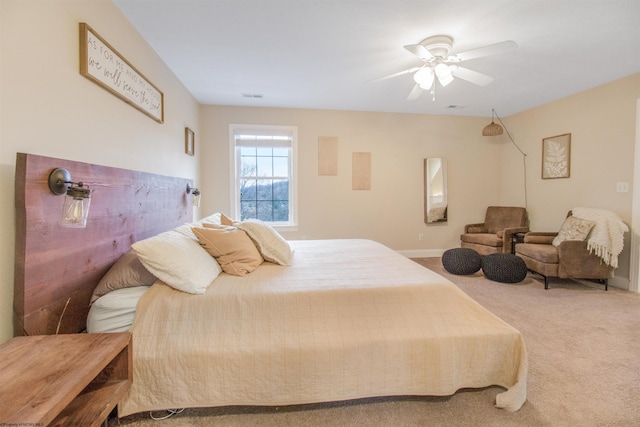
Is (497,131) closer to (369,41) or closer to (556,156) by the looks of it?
(556,156)

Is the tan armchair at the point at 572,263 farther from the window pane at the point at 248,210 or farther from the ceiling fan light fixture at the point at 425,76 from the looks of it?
the window pane at the point at 248,210

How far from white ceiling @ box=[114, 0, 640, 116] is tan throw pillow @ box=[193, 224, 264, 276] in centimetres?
167

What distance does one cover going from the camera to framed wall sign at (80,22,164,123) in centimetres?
152

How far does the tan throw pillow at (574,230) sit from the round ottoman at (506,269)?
2.08 ft

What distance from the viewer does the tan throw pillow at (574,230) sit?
3.13m

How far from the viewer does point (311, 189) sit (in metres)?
4.38

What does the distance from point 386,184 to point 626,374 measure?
11.1 feet

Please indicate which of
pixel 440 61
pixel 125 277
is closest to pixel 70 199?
pixel 125 277

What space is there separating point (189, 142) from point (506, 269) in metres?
4.26

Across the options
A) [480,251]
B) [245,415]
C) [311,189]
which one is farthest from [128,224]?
[480,251]

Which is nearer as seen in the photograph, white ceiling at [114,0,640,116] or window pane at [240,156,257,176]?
white ceiling at [114,0,640,116]

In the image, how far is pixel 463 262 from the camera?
11.5ft

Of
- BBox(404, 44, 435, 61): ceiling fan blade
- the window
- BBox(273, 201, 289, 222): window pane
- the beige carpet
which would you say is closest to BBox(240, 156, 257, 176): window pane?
the window

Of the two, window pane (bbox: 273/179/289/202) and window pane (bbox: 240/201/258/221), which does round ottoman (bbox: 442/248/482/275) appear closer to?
window pane (bbox: 273/179/289/202)
